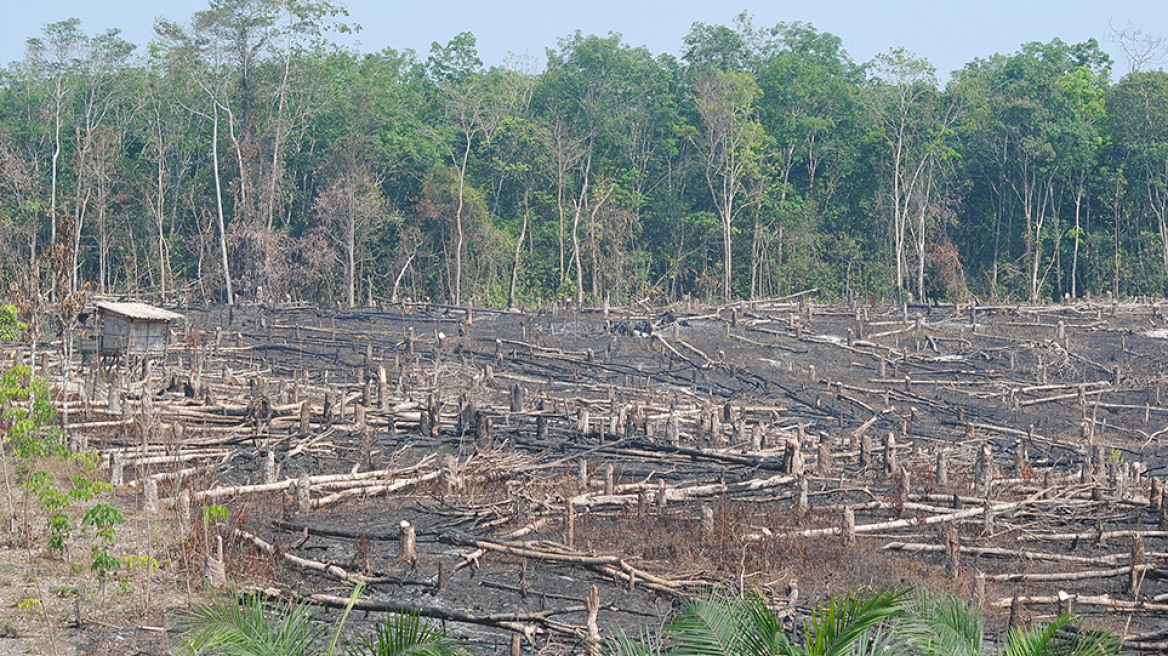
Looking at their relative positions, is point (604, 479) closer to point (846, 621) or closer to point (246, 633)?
point (246, 633)

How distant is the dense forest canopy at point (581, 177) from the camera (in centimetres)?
5259

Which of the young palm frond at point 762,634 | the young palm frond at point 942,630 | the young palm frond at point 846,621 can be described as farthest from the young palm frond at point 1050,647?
the young palm frond at point 762,634

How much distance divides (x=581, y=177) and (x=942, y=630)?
165 feet

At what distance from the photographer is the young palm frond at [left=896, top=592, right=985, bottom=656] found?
8.47 m

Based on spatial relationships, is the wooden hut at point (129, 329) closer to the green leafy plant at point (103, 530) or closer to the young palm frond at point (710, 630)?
the green leafy plant at point (103, 530)

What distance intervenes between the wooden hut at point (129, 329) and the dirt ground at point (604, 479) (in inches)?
27.1

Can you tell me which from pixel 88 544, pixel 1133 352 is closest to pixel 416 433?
pixel 88 544

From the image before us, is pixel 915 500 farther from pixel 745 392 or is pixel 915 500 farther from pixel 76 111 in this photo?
pixel 76 111

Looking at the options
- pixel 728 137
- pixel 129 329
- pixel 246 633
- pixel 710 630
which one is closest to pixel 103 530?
pixel 246 633

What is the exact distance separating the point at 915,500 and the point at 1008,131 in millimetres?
39415

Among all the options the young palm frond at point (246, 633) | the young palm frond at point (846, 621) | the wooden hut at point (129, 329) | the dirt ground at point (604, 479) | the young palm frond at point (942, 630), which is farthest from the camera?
the wooden hut at point (129, 329)

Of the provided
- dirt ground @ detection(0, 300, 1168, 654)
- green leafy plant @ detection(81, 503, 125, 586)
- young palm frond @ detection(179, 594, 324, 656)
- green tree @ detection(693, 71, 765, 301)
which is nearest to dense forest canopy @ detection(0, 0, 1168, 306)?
green tree @ detection(693, 71, 765, 301)

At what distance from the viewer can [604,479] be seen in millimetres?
21156

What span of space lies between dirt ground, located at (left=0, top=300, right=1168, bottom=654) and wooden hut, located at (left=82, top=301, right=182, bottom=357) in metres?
0.69
